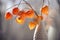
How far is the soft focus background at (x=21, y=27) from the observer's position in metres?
0.99

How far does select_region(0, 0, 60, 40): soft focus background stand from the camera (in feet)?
3.24

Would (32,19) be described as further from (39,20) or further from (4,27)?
(4,27)

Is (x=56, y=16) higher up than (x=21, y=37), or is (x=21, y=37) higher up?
(x=56, y=16)

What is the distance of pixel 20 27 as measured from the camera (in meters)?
1.03

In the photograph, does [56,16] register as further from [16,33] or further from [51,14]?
[16,33]

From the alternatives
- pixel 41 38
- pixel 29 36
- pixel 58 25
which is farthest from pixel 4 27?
pixel 58 25

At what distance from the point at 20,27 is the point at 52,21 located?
260 millimetres

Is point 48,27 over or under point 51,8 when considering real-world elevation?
under

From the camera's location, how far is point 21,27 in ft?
3.39

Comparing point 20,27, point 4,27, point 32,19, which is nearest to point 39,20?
point 32,19

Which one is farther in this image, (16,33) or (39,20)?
(16,33)

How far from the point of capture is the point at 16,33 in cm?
104

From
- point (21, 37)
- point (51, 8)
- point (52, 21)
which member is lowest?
point (21, 37)

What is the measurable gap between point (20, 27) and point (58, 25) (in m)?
0.30
